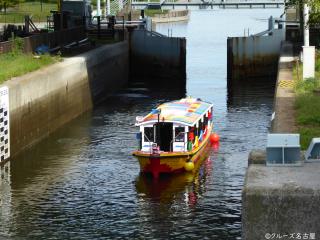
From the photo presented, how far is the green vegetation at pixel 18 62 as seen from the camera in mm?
42469

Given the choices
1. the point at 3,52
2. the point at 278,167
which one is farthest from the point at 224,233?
the point at 3,52

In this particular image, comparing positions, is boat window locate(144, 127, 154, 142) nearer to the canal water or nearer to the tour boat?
the tour boat

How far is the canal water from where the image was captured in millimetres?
26734

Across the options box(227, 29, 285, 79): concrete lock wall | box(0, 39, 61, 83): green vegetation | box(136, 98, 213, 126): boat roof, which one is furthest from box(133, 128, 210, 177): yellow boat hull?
box(227, 29, 285, 79): concrete lock wall

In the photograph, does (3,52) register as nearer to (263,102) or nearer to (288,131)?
(263,102)

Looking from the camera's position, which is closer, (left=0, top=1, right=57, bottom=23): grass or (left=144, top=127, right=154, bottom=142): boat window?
(left=144, top=127, right=154, bottom=142): boat window

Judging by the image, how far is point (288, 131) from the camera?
86.4 feet

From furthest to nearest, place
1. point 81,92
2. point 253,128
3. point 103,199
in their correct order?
point 81,92 → point 253,128 → point 103,199

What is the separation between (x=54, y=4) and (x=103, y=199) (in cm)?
10698

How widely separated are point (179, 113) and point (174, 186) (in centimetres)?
458

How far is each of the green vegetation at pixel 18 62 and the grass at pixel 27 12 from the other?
5268 cm

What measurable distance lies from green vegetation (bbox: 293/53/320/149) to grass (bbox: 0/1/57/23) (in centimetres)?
6847

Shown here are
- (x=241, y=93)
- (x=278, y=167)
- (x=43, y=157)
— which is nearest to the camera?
(x=278, y=167)

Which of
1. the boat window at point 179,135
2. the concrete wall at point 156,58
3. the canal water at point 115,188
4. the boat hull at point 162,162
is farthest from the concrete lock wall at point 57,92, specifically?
the boat window at point 179,135
